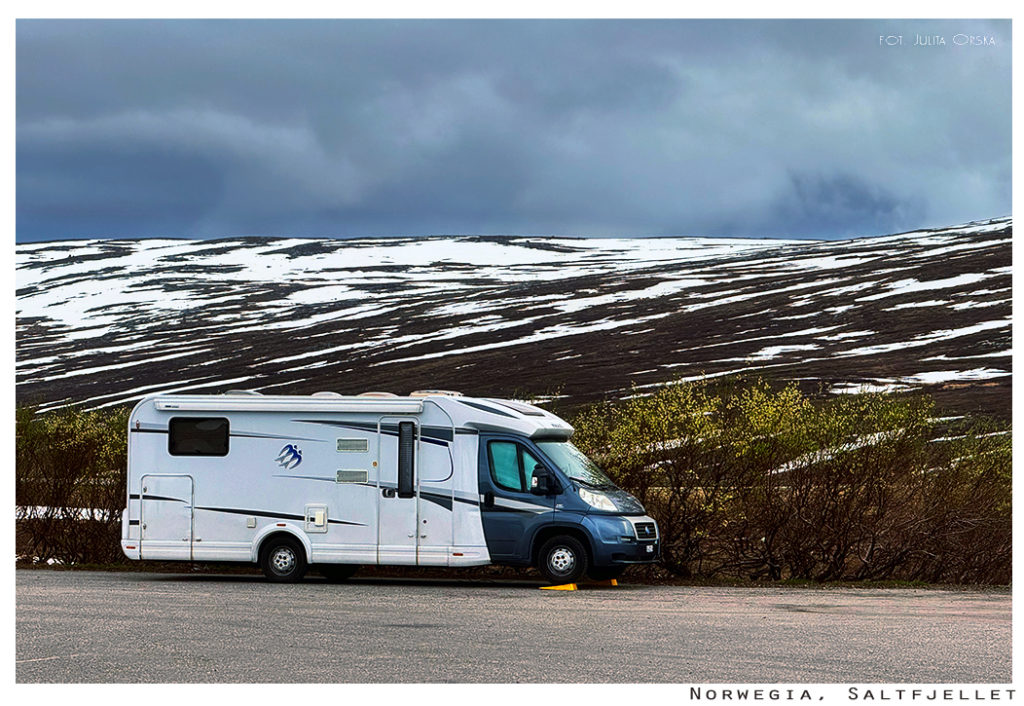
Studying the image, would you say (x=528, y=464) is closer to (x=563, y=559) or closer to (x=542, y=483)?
(x=542, y=483)

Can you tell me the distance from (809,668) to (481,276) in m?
108

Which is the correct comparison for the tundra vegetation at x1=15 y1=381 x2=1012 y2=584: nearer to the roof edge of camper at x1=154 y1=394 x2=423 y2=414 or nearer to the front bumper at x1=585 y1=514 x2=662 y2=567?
the front bumper at x1=585 y1=514 x2=662 y2=567

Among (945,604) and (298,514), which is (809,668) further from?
(298,514)

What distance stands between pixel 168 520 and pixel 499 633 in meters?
6.90

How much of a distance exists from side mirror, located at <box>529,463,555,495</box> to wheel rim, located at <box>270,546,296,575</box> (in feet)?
10.9

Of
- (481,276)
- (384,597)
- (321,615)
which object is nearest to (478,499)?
(384,597)

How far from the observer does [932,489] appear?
17.9m

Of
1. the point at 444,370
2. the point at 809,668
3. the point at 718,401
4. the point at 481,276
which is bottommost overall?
the point at 809,668

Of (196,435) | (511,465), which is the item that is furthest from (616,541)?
(196,435)

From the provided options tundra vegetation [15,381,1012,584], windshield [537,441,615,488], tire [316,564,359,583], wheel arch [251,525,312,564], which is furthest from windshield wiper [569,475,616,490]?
wheel arch [251,525,312,564]

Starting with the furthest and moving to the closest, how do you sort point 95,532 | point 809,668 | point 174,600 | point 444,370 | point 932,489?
point 444,370 → point 95,532 → point 932,489 → point 174,600 → point 809,668

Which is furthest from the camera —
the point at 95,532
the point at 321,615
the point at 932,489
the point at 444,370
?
the point at 444,370

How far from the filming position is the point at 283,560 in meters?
16.9

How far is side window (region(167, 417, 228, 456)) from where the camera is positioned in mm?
17141
